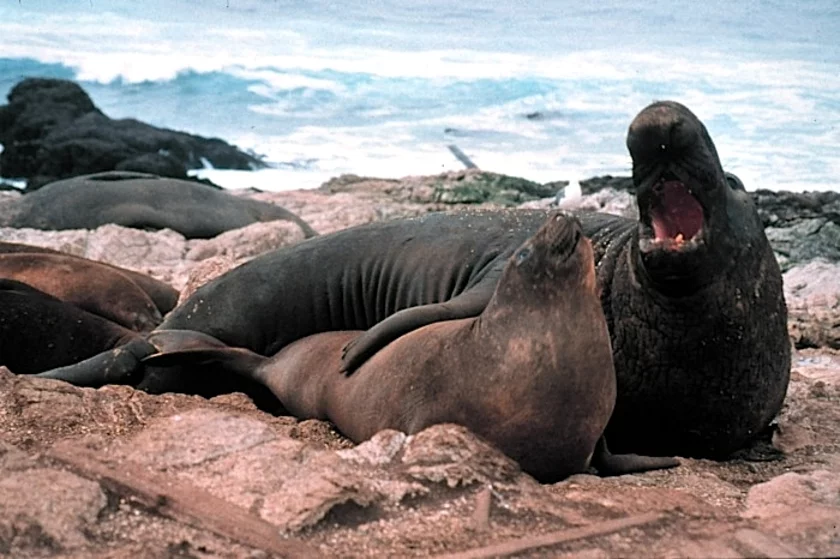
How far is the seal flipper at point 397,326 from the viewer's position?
11.8 feet

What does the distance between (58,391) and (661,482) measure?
1.66 m

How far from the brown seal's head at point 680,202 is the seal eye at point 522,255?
43cm

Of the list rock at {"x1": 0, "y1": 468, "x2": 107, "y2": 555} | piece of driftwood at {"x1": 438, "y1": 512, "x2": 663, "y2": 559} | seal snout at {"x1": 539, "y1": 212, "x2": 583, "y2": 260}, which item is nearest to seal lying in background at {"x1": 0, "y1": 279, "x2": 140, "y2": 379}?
rock at {"x1": 0, "y1": 468, "x2": 107, "y2": 555}

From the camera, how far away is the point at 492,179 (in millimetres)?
9711

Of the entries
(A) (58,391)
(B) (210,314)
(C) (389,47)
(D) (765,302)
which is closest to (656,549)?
(D) (765,302)

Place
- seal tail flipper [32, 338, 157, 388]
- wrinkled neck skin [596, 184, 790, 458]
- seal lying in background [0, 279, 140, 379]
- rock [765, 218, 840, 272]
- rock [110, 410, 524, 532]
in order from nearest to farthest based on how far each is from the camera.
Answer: rock [110, 410, 524, 532] → wrinkled neck skin [596, 184, 790, 458] → seal tail flipper [32, 338, 157, 388] → seal lying in background [0, 279, 140, 379] → rock [765, 218, 840, 272]

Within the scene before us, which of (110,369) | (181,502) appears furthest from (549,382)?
(110,369)

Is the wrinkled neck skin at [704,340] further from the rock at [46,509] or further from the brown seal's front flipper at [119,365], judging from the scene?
the rock at [46,509]

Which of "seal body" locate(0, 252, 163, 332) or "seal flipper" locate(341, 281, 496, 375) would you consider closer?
"seal flipper" locate(341, 281, 496, 375)

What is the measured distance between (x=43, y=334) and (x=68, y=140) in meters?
8.20

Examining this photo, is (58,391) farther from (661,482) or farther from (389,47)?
(389,47)

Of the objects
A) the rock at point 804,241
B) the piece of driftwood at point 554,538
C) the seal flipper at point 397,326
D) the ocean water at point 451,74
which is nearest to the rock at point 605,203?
the ocean water at point 451,74

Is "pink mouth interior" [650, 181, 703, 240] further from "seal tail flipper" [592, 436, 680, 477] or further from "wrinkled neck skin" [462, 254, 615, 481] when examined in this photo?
"seal tail flipper" [592, 436, 680, 477]

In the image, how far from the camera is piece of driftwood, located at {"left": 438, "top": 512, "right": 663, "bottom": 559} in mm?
2334
